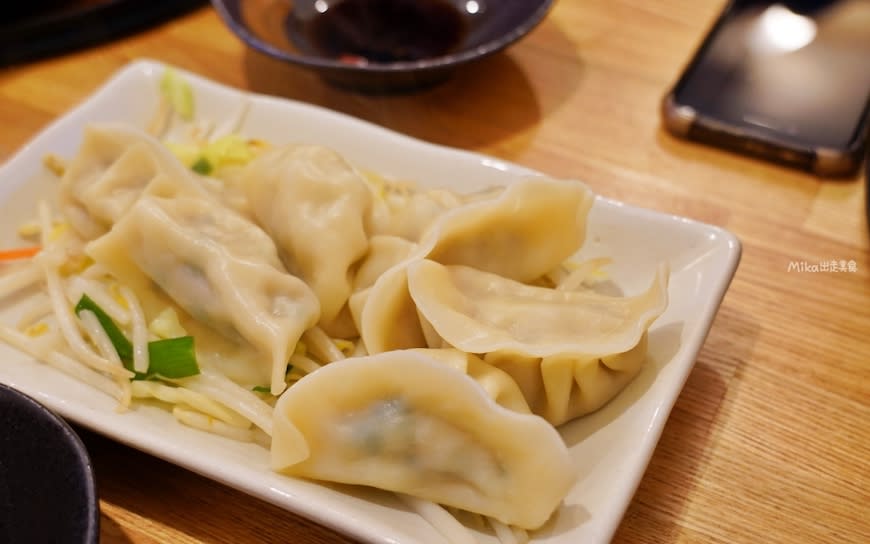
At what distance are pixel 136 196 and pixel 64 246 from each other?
7.6 inches

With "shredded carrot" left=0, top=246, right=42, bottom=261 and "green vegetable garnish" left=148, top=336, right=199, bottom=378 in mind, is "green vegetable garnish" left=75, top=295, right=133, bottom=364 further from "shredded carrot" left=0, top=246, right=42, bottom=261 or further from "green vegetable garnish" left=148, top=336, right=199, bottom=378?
"shredded carrot" left=0, top=246, right=42, bottom=261

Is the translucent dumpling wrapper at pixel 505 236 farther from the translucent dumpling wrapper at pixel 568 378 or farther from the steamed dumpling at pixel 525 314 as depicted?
the translucent dumpling wrapper at pixel 568 378

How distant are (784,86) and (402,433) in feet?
5.13

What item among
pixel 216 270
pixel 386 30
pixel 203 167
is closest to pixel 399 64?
pixel 386 30

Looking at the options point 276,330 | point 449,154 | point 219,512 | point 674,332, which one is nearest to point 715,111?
point 449,154

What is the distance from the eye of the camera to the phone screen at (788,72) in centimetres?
217

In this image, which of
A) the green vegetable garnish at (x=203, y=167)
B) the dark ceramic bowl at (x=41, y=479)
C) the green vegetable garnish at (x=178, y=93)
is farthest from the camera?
the green vegetable garnish at (x=178, y=93)

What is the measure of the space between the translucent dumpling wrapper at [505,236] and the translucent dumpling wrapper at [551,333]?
0.19 feet

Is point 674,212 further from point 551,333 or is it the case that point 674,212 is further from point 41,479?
point 41,479

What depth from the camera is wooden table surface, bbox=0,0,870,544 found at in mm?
1425

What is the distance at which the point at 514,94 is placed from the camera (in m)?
2.49

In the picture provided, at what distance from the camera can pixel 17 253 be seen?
6.09ft

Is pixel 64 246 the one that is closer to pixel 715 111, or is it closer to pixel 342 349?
pixel 342 349

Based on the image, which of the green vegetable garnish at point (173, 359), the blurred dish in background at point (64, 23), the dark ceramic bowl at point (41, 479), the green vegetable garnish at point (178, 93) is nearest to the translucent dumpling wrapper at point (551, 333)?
the green vegetable garnish at point (173, 359)
